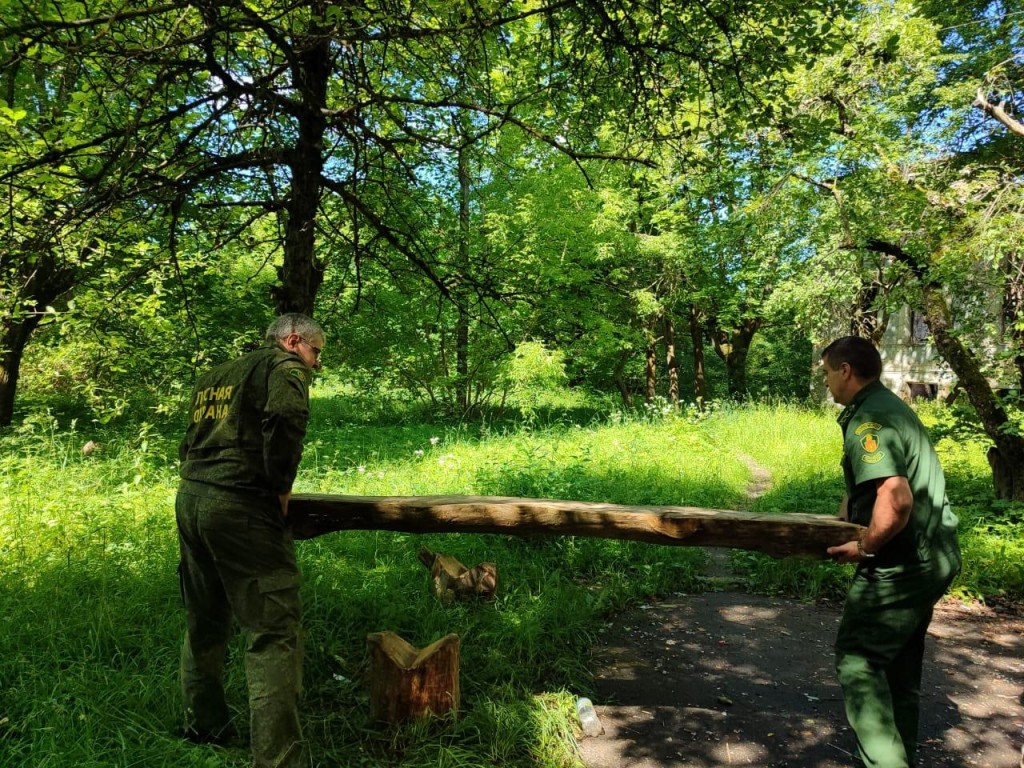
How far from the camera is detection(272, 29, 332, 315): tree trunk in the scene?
3.49 m

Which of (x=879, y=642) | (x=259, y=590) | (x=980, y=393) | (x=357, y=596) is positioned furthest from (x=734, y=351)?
(x=259, y=590)

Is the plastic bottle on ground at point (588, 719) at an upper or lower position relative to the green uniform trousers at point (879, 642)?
lower

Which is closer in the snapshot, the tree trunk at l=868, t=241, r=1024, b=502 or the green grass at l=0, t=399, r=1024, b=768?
the green grass at l=0, t=399, r=1024, b=768

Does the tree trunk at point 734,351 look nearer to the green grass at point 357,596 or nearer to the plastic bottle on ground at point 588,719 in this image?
the green grass at point 357,596

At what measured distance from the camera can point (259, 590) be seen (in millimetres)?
2600

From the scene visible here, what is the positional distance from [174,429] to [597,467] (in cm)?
728

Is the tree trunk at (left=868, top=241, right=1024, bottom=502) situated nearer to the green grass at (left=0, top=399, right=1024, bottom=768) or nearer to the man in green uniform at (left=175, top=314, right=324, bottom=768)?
the green grass at (left=0, top=399, right=1024, bottom=768)

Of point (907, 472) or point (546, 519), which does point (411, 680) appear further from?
point (907, 472)

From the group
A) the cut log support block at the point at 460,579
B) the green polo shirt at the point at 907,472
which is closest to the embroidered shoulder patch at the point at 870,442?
the green polo shirt at the point at 907,472

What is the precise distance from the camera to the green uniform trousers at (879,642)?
7.93ft

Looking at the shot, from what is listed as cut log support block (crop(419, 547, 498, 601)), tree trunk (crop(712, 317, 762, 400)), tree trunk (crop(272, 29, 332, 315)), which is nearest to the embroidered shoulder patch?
cut log support block (crop(419, 547, 498, 601))

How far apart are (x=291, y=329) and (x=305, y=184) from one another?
Answer: 115 centimetres

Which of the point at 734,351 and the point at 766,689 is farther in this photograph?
the point at 734,351

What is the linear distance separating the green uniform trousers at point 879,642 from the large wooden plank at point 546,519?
35 cm
